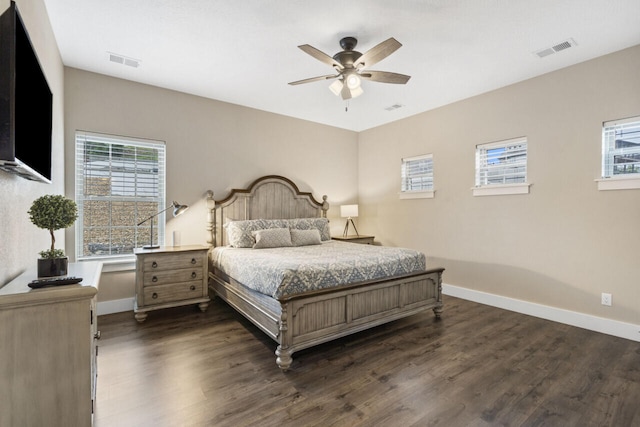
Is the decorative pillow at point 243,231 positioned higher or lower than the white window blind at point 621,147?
lower

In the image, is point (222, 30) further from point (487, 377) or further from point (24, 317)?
point (487, 377)

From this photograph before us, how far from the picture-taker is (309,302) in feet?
8.53

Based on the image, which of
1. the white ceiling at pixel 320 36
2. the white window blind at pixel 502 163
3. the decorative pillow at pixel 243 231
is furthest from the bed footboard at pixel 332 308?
the white ceiling at pixel 320 36

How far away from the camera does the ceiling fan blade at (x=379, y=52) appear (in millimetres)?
2410

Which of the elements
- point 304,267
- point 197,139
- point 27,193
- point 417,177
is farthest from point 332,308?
point 417,177

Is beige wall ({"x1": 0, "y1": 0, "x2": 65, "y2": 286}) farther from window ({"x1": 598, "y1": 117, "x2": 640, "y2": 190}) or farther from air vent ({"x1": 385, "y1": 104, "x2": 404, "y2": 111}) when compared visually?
window ({"x1": 598, "y1": 117, "x2": 640, "y2": 190})

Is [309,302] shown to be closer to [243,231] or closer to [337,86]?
[243,231]

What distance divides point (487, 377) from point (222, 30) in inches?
143

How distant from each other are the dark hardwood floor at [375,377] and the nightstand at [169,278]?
26 centimetres

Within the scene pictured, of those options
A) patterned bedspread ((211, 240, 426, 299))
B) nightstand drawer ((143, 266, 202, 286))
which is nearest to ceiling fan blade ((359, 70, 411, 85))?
patterned bedspread ((211, 240, 426, 299))

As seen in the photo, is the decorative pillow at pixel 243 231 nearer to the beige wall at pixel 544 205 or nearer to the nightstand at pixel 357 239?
the nightstand at pixel 357 239

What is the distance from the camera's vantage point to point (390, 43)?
2.41 meters

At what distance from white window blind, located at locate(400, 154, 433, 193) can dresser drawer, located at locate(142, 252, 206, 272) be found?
3491mm

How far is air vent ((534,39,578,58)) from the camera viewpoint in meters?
2.93
